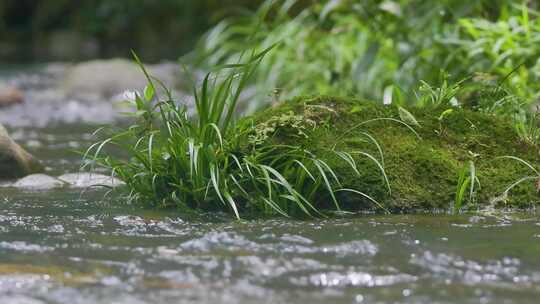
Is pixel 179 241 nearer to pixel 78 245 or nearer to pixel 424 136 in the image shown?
pixel 78 245

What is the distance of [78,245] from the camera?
307 centimetres

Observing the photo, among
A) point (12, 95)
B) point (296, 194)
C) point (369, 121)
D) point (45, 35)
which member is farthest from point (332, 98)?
point (45, 35)

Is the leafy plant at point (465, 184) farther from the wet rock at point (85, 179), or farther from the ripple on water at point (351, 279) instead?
the wet rock at point (85, 179)

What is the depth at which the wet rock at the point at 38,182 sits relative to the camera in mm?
4552

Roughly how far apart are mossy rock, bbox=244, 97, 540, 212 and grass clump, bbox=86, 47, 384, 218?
28 mm

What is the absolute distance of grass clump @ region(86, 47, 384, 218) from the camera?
11.8 feet

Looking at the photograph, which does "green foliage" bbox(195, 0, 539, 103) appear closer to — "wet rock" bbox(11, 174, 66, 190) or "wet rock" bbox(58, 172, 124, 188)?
"wet rock" bbox(58, 172, 124, 188)

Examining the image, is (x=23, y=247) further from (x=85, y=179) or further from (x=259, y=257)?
(x=85, y=179)

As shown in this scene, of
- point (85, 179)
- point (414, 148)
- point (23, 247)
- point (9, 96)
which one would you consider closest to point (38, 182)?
point (85, 179)

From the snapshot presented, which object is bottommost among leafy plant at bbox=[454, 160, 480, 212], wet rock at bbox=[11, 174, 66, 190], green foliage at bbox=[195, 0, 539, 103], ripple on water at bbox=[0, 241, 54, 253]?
ripple on water at bbox=[0, 241, 54, 253]

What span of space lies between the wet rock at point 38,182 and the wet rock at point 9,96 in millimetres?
4610

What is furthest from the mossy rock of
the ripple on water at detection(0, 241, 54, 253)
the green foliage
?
the green foliage

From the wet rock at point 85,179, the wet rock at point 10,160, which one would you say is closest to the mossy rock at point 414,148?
the wet rock at point 85,179

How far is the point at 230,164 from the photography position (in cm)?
370
